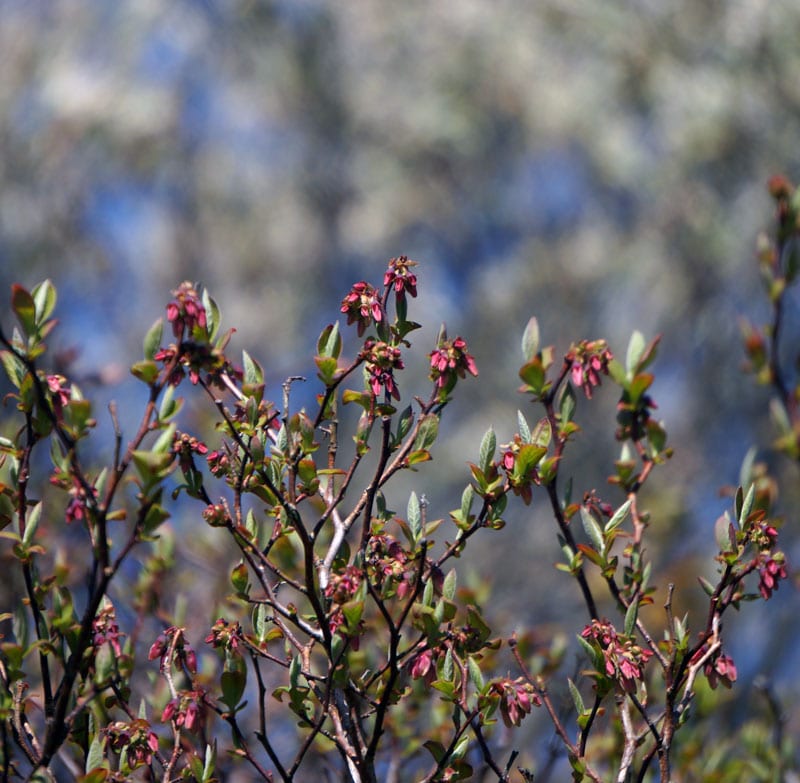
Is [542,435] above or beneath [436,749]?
above

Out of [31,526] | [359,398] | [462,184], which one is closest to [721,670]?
[359,398]

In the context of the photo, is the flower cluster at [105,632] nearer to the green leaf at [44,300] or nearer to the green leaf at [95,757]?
the green leaf at [95,757]

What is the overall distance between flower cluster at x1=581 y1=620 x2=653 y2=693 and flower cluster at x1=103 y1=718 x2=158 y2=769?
0.62 m

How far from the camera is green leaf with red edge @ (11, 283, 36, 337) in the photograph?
127cm

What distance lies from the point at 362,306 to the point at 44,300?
44 cm

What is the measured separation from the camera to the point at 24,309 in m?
1.28

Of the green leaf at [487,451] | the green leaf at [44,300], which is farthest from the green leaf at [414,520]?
the green leaf at [44,300]

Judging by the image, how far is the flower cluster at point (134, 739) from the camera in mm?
1358

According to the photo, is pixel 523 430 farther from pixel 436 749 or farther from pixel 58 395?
pixel 58 395

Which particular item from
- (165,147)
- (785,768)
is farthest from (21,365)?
(165,147)

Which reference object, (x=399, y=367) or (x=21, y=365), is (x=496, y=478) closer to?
(x=399, y=367)

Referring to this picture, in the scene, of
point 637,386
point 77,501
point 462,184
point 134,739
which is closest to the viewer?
point 77,501

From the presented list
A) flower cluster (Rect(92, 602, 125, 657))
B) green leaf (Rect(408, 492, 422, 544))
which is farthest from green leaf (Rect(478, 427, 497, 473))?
flower cluster (Rect(92, 602, 125, 657))

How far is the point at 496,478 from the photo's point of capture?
57.0 inches
